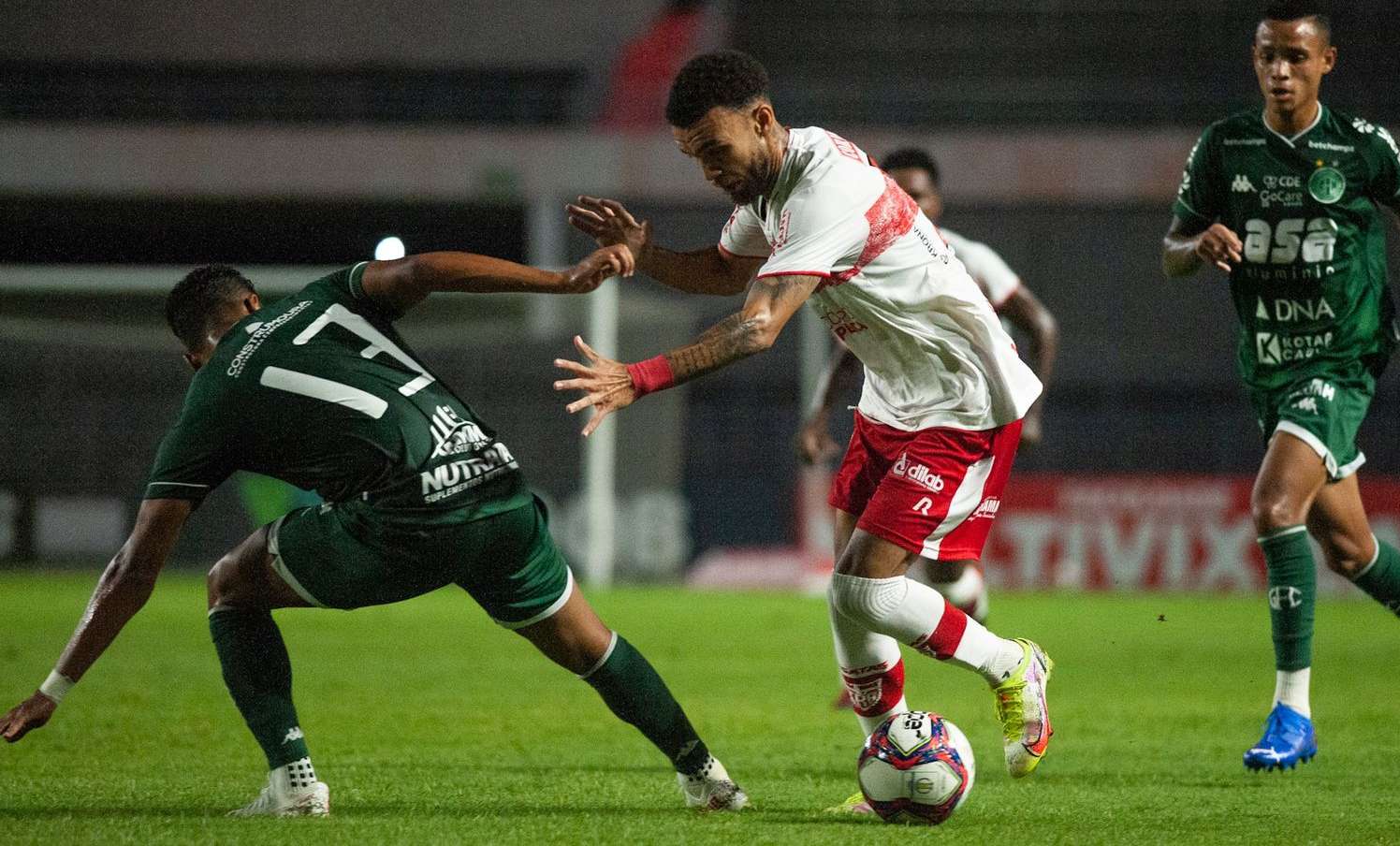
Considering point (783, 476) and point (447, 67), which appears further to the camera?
point (447, 67)

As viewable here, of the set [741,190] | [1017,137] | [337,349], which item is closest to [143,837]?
[337,349]

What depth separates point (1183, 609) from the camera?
14.3 metres

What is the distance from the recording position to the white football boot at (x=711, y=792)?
14.9 feet

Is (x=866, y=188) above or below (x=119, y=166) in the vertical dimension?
above

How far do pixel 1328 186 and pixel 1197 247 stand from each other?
1.99 feet

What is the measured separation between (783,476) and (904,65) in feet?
27.4

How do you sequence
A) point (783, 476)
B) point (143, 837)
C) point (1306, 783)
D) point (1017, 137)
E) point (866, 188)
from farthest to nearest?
point (1017, 137), point (783, 476), point (1306, 783), point (866, 188), point (143, 837)

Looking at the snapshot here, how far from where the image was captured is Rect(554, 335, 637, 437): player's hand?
380cm

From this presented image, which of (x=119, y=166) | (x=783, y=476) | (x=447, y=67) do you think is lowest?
(x=783, y=476)

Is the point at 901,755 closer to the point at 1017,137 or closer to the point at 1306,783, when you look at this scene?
the point at 1306,783

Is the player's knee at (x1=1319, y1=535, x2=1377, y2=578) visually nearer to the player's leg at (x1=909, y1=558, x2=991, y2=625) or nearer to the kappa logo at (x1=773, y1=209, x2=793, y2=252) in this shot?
the player's leg at (x1=909, y1=558, x2=991, y2=625)

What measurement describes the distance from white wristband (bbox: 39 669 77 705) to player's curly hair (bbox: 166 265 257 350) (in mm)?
942

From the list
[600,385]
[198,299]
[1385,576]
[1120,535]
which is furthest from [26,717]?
[1120,535]

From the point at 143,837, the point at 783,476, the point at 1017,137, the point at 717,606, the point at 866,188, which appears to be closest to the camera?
the point at 143,837
